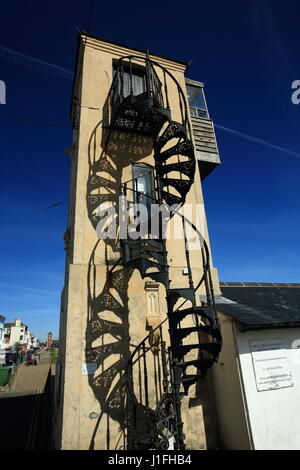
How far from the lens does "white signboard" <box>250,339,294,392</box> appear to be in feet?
16.4

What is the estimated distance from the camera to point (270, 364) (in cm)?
514

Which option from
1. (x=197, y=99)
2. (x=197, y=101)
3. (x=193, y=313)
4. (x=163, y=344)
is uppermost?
(x=197, y=99)

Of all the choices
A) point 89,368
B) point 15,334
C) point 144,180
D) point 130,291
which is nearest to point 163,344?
point 130,291

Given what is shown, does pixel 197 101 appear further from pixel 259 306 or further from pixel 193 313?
pixel 193 313

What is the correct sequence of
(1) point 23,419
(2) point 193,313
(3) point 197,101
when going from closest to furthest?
(2) point 193,313 → (3) point 197,101 → (1) point 23,419

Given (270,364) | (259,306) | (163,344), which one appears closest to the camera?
(270,364)

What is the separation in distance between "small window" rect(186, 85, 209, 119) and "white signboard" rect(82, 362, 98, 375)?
8.93m

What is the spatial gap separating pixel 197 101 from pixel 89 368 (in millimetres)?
9885

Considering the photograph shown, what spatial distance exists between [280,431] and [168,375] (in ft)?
7.48

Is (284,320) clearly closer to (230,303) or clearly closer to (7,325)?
(230,303)

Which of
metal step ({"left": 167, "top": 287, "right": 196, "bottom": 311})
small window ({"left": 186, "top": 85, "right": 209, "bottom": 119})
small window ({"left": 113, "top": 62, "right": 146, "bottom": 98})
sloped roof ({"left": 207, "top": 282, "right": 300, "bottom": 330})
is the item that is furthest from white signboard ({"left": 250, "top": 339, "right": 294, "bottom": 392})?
small window ({"left": 113, "top": 62, "right": 146, "bottom": 98})

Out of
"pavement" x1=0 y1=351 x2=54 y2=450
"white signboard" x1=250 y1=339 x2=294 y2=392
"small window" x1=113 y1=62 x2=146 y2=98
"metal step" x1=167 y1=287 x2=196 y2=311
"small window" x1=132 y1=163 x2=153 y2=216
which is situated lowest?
"pavement" x1=0 y1=351 x2=54 y2=450

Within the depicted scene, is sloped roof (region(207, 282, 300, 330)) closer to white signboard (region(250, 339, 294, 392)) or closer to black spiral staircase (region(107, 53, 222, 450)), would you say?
white signboard (region(250, 339, 294, 392))

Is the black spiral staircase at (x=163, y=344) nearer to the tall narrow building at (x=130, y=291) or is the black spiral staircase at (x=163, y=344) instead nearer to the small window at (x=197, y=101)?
the tall narrow building at (x=130, y=291)
